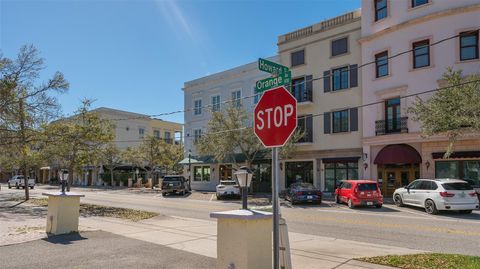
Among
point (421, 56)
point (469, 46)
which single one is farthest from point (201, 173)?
point (469, 46)

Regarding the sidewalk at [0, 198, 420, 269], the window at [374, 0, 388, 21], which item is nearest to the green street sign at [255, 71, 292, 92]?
the sidewalk at [0, 198, 420, 269]

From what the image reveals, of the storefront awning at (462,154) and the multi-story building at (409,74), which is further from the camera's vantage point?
the multi-story building at (409,74)

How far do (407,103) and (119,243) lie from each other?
76.5 ft

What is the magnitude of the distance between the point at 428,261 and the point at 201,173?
125 ft

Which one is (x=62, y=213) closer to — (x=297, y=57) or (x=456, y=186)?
(x=456, y=186)

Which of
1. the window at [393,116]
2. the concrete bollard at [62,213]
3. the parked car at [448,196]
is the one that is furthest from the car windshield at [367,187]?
the concrete bollard at [62,213]

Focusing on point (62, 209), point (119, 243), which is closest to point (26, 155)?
point (62, 209)

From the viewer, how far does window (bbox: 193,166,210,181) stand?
44666 millimetres

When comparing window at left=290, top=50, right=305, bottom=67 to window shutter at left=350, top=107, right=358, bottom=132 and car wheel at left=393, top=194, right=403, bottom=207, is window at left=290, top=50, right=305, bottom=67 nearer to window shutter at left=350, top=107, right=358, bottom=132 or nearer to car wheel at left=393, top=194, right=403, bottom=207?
window shutter at left=350, top=107, right=358, bottom=132

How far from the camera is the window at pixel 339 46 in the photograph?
107 feet

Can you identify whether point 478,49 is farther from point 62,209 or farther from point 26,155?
point 26,155

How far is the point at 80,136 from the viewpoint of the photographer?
23.7 meters

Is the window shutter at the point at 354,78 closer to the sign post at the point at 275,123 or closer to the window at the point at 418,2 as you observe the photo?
the window at the point at 418,2

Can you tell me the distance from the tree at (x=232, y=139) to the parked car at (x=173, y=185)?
502cm
